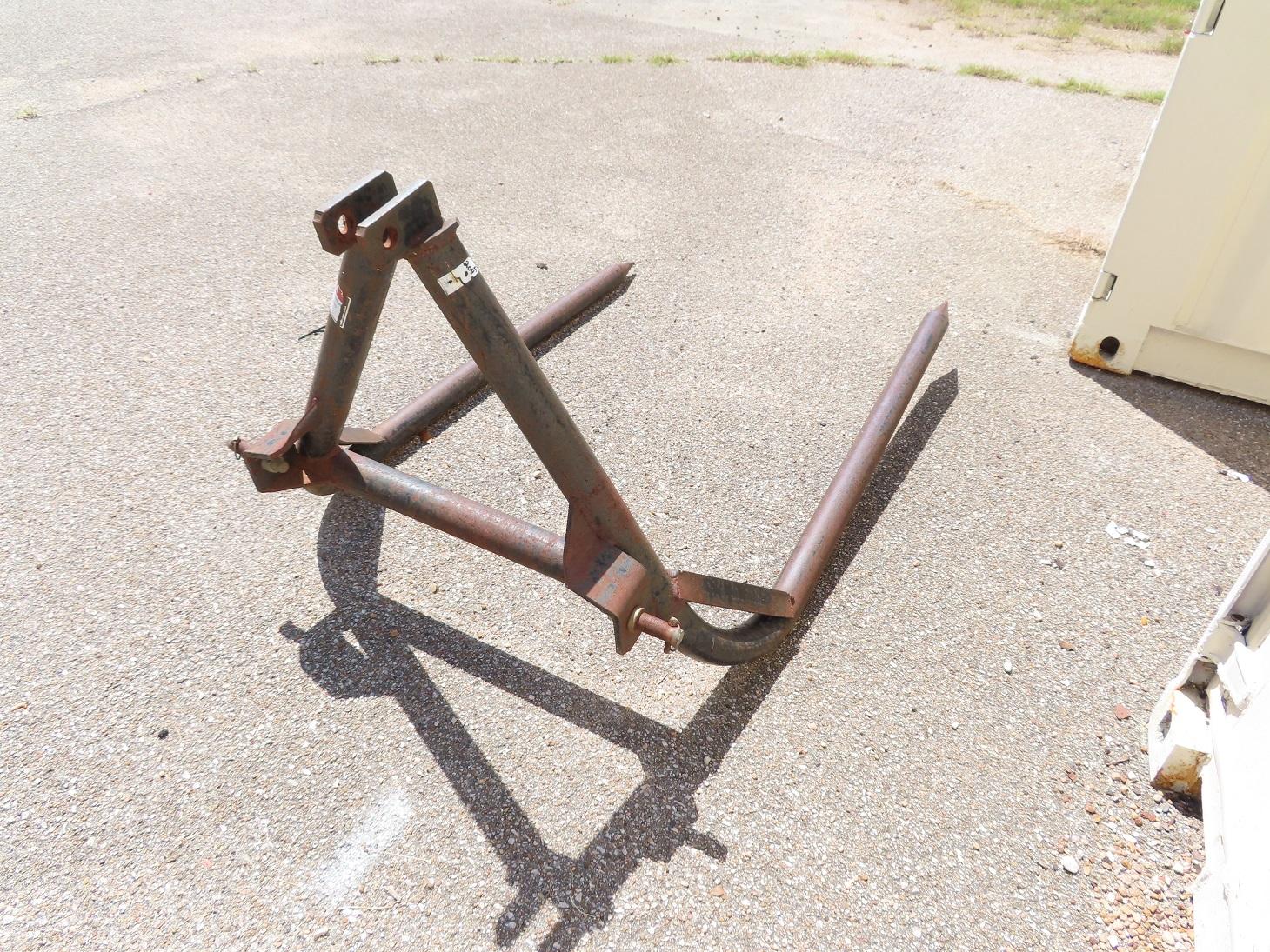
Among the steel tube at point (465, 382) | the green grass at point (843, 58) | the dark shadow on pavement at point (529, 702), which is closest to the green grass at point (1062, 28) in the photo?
the green grass at point (843, 58)

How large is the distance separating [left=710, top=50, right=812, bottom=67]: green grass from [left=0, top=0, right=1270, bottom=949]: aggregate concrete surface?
262 centimetres

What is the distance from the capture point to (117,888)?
6.73ft

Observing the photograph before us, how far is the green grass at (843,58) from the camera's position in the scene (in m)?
7.85

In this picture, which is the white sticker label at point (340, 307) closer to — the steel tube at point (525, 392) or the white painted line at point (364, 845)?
the steel tube at point (525, 392)

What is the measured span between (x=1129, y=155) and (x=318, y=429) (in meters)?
6.18

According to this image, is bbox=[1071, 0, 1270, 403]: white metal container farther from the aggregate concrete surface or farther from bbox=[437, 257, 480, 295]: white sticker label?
bbox=[437, 257, 480, 295]: white sticker label

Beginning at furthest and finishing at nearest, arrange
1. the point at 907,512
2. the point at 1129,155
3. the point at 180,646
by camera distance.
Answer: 1. the point at 1129,155
2. the point at 907,512
3. the point at 180,646

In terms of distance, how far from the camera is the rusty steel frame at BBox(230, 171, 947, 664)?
176cm

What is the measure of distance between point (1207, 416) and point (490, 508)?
321cm

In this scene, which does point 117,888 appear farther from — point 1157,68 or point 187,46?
point 1157,68

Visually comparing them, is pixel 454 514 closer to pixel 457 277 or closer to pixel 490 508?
pixel 490 508

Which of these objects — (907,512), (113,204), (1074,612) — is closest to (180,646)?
(907,512)

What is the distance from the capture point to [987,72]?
300 inches

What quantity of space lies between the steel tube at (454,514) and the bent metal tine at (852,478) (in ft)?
2.73
